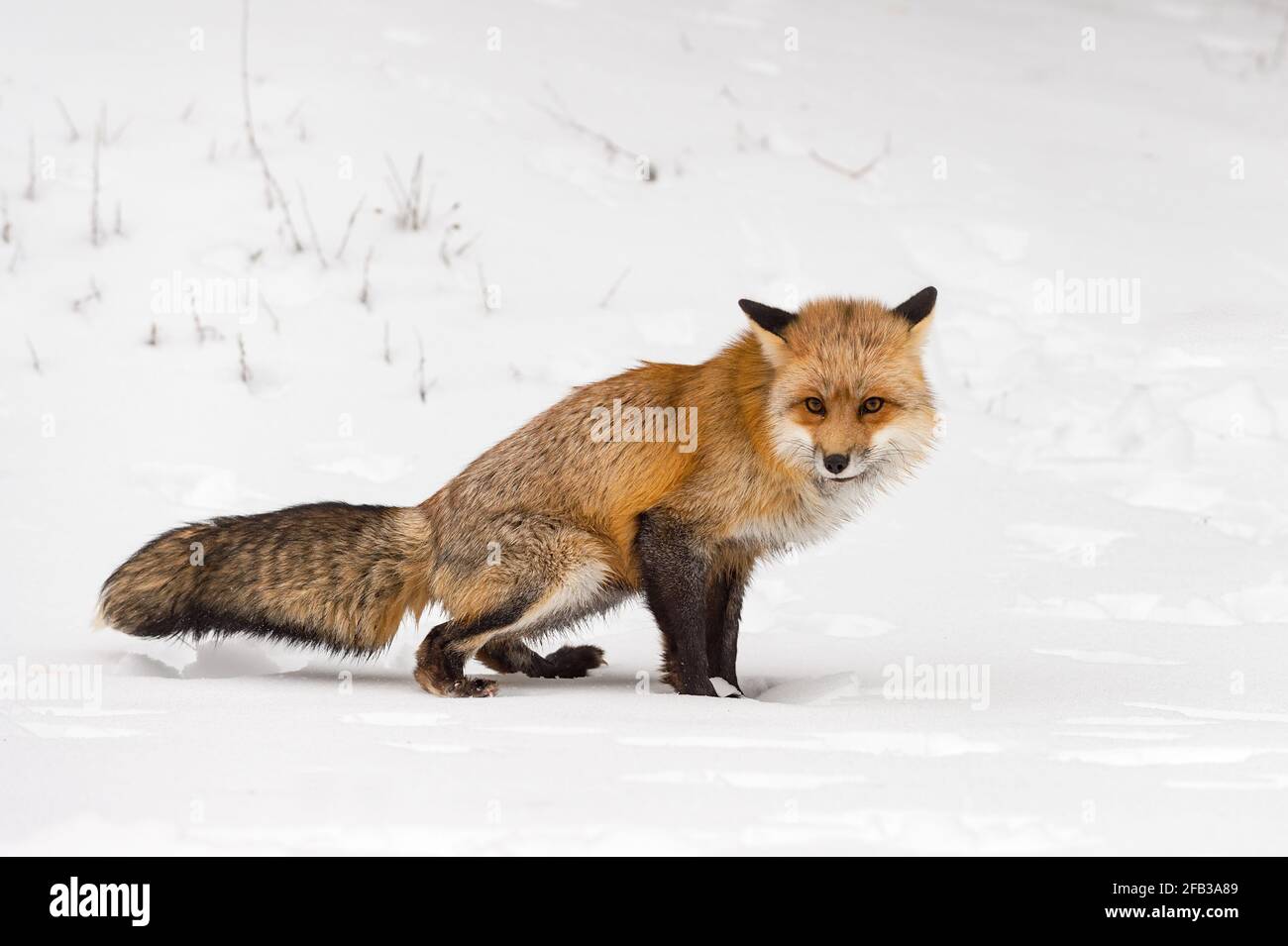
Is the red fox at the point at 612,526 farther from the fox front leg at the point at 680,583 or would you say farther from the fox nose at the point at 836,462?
the fox nose at the point at 836,462

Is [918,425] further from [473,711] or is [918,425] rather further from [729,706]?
[473,711]

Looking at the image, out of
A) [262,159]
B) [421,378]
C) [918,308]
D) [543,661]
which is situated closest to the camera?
[918,308]

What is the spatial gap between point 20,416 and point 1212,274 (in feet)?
33.6

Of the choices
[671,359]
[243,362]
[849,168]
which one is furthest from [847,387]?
[849,168]

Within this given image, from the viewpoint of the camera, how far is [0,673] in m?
7.23

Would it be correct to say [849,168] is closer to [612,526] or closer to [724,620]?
[724,620]

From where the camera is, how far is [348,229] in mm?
13273

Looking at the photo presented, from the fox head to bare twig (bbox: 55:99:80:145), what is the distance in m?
9.18

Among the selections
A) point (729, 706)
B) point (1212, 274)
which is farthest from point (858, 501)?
point (1212, 274)

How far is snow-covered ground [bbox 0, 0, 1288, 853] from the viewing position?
17.6 feet
